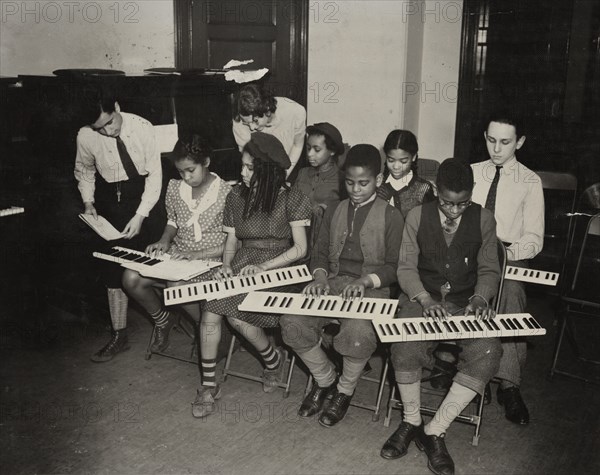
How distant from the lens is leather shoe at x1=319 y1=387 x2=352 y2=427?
3.67m

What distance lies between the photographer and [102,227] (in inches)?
185

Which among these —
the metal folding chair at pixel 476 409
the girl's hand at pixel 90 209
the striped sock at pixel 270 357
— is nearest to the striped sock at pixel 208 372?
the striped sock at pixel 270 357

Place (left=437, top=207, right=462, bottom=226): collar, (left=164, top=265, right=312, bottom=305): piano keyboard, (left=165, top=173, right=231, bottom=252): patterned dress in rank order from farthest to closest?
(left=165, top=173, right=231, bottom=252): patterned dress < (left=164, top=265, right=312, bottom=305): piano keyboard < (left=437, top=207, right=462, bottom=226): collar

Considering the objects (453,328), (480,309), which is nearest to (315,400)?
(453,328)

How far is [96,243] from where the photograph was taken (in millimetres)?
4801

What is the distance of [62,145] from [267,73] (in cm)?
218

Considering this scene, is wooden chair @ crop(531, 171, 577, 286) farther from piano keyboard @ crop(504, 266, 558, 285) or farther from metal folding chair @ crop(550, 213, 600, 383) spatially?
piano keyboard @ crop(504, 266, 558, 285)

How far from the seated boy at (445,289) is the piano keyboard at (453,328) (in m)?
0.06

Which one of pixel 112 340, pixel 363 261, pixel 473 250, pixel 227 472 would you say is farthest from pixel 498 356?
pixel 112 340

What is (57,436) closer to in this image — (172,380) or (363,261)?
(172,380)

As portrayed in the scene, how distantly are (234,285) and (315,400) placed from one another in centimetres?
83

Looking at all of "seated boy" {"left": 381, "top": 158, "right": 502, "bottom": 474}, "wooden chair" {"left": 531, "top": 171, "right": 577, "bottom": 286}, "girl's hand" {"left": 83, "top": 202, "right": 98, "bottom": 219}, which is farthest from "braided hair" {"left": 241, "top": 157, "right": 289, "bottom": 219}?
"wooden chair" {"left": 531, "top": 171, "right": 577, "bottom": 286}

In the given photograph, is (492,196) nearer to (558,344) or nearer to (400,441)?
(558,344)

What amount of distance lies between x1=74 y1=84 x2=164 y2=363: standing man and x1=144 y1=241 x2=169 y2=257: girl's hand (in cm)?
38
